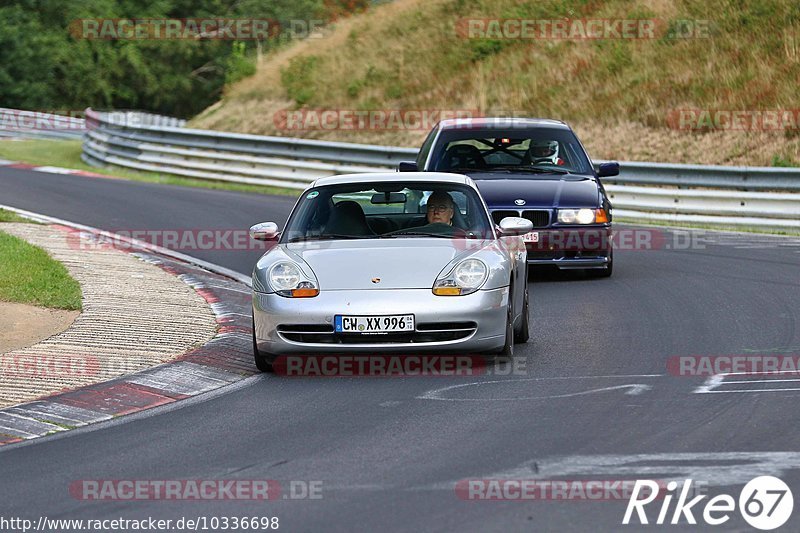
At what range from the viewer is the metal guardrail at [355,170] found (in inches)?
869

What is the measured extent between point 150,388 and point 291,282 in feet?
4.08

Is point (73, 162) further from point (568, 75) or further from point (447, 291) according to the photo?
point (447, 291)

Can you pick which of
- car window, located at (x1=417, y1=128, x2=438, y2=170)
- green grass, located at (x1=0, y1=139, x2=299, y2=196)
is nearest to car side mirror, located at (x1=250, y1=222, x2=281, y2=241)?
car window, located at (x1=417, y1=128, x2=438, y2=170)

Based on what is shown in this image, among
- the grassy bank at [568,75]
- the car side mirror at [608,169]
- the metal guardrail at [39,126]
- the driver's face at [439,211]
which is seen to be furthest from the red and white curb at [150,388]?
the metal guardrail at [39,126]

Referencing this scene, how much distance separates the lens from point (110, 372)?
385 inches

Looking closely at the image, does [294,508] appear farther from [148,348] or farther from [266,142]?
[266,142]

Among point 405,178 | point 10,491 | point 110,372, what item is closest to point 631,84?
point 405,178

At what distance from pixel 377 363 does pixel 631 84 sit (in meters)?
22.7

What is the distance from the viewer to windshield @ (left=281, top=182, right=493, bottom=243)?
35.2 ft

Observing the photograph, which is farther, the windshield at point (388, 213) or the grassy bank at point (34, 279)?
the grassy bank at point (34, 279)

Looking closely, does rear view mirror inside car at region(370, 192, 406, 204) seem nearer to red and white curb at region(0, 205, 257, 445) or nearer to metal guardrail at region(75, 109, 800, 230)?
red and white curb at region(0, 205, 257, 445)

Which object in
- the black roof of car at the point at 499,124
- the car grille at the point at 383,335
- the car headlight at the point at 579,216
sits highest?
the black roof of car at the point at 499,124

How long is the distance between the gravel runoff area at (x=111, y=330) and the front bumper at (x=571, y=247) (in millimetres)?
3488

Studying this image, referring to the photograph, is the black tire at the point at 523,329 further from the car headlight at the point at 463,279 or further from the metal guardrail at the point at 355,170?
the metal guardrail at the point at 355,170
